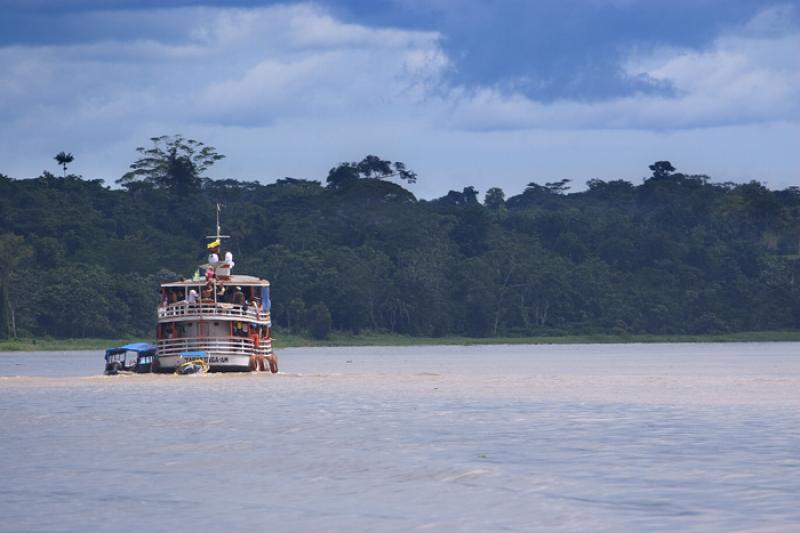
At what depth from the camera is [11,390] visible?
5397 cm

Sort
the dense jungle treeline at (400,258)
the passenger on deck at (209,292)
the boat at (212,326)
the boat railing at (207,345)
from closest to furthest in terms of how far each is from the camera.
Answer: the boat at (212,326) < the boat railing at (207,345) < the passenger on deck at (209,292) < the dense jungle treeline at (400,258)

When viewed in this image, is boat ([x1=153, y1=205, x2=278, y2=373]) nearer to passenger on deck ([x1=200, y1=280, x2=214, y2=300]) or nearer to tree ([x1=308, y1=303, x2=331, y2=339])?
passenger on deck ([x1=200, y1=280, x2=214, y2=300])

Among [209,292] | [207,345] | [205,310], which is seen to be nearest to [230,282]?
[209,292]

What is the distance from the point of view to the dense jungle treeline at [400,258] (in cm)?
14525

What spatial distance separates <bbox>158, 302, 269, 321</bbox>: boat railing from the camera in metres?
59.1

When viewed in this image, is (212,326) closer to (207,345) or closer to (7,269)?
(207,345)

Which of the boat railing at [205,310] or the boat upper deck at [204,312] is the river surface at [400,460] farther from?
the boat railing at [205,310]

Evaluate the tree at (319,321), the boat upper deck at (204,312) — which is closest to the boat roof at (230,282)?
the boat upper deck at (204,312)

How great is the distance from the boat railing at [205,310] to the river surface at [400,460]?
820 cm

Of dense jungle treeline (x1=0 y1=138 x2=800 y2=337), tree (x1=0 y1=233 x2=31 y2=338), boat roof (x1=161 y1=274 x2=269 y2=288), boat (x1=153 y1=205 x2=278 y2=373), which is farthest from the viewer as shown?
dense jungle treeline (x1=0 y1=138 x2=800 y2=337)

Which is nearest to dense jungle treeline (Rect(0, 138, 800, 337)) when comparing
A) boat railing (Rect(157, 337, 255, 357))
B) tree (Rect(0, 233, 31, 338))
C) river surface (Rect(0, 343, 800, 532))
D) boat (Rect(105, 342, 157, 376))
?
tree (Rect(0, 233, 31, 338))

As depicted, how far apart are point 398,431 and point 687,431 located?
670 centimetres

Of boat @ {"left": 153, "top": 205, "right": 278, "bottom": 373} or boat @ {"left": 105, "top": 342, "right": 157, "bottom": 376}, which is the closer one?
boat @ {"left": 153, "top": 205, "right": 278, "bottom": 373}

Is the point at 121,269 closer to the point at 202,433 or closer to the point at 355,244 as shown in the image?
the point at 355,244
